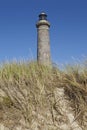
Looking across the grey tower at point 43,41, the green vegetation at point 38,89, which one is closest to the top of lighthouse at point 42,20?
the grey tower at point 43,41

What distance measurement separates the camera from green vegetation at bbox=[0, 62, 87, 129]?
4273 mm

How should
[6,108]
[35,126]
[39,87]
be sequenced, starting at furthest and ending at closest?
[39,87]
[6,108]
[35,126]

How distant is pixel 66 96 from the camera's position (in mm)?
4672

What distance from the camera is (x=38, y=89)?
466 centimetres

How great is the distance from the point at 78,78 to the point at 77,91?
17.8 inches

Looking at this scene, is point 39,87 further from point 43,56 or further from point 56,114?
point 43,56

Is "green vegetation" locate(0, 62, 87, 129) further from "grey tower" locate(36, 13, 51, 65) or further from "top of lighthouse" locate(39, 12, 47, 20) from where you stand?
"top of lighthouse" locate(39, 12, 47, 20)

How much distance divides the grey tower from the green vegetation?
3951 millimetres

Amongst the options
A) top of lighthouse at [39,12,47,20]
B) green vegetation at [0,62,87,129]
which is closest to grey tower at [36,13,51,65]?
top of lighthouse at [39,12,47,20]

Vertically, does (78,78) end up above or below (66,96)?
above

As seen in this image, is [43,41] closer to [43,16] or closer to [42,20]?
[42,20]

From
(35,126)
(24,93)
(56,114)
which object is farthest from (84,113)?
(24,93)

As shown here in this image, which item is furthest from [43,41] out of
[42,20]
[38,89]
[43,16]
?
[38,89]

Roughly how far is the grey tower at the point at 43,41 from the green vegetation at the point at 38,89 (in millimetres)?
3951
